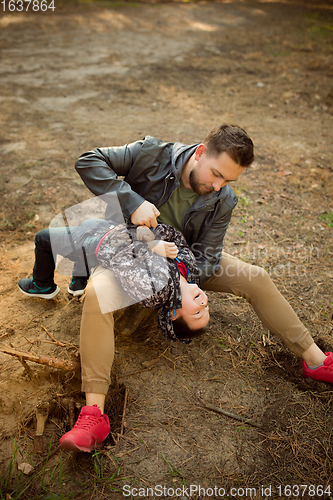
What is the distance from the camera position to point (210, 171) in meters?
2.38

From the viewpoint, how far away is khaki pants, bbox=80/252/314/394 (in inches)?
77.8

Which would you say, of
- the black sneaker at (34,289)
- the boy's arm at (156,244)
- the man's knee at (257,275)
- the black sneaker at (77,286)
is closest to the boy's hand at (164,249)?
the boy's arm at (156,244)

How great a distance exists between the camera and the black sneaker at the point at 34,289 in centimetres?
272

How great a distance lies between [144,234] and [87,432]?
1187 mm

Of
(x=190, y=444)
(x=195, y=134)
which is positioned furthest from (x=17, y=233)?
(x=195, y=134)

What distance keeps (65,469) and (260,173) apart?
4185 millimetres

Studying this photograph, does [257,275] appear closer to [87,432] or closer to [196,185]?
[196,185]

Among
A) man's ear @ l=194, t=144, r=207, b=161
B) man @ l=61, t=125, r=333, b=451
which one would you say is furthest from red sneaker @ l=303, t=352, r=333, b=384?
man's ear @ l=194, t=144, r=207, b=161

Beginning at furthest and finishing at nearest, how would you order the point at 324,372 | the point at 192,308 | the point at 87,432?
the point at 324,372
the point at 192,308
the point at 87,432

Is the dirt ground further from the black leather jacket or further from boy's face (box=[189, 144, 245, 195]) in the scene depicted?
boy's face (box=[189, 144, 245, 195])

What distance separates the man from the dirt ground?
281 millimetres

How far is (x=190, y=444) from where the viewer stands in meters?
2.05

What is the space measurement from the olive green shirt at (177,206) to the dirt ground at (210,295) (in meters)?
0.87

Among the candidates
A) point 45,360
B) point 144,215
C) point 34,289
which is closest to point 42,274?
point 34,289
